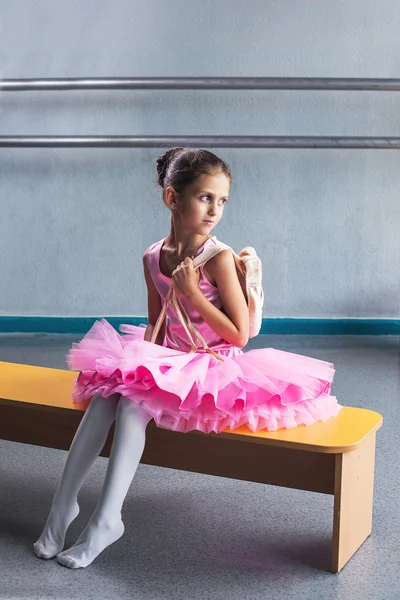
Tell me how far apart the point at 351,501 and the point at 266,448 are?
0.17 metres

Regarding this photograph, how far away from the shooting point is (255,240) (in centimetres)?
338

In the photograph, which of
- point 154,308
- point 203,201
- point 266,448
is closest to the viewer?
point 266,448

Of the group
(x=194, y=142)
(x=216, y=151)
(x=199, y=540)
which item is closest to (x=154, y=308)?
(x=199, y=540)

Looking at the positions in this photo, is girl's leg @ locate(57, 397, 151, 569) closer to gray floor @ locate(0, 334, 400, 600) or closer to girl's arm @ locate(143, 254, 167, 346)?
gray floor @ locate(0, 334, 400, 600)

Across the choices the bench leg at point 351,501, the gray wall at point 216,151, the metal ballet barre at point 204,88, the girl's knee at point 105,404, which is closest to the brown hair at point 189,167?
the girl's knee at point 105,404

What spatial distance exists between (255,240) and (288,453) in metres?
1.87

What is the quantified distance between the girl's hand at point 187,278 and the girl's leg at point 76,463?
25cm

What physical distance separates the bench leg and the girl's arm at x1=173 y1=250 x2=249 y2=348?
31 cm

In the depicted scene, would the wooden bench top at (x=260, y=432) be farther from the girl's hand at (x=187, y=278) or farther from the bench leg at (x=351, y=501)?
the girl's hand at (x=187, y=278)

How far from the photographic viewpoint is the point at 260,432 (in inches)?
59.6

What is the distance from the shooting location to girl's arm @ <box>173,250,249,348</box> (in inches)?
66.2

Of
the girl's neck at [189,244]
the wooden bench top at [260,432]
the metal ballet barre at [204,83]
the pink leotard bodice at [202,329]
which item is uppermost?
the metal ballet barre at [204,83]

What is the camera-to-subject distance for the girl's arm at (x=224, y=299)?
5.52 feet

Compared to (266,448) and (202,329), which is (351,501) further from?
(202,329)
